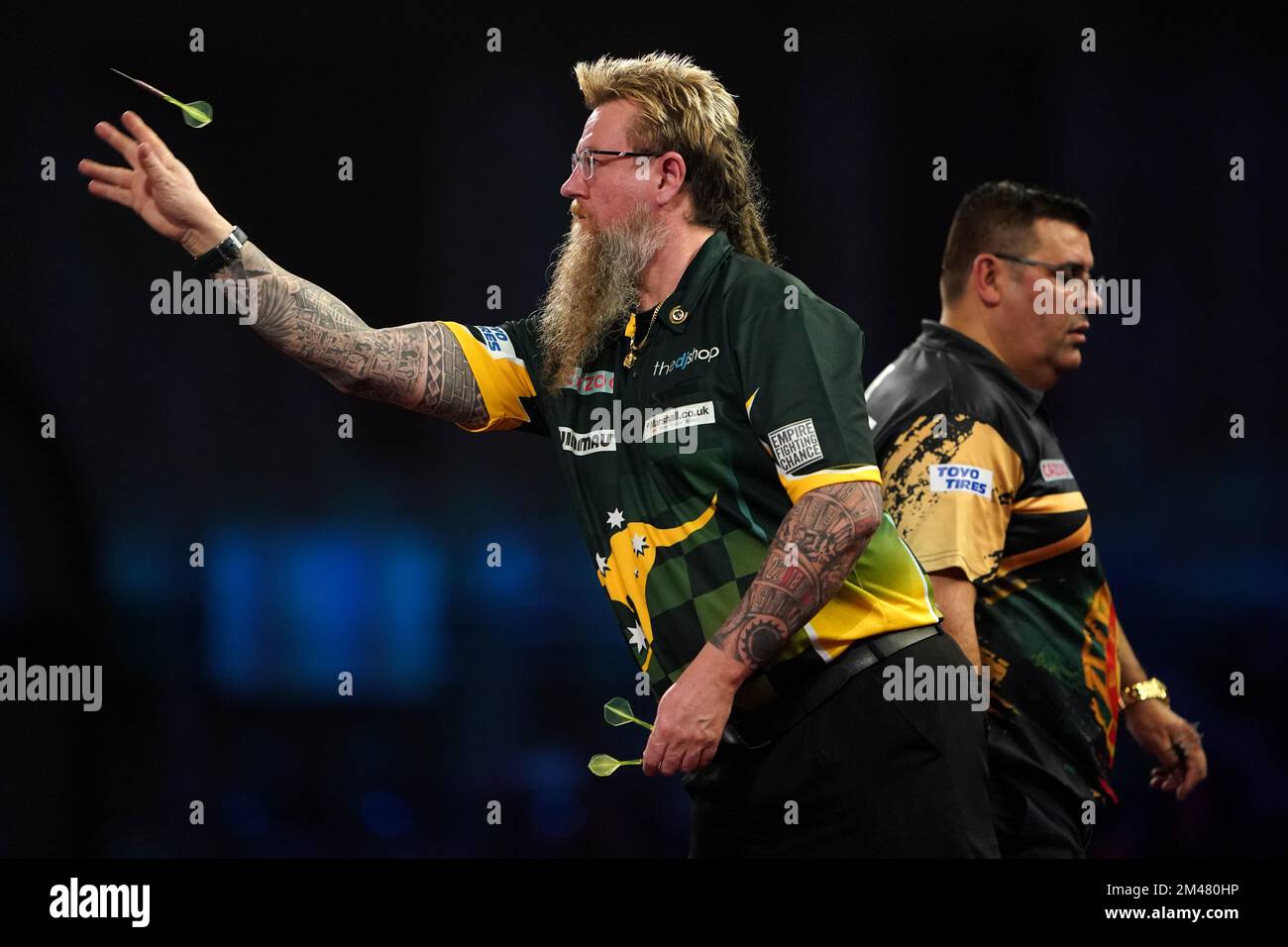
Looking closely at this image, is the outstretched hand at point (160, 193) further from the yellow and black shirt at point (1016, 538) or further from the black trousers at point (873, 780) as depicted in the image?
the yellow and black shirt at point (1016, 538)

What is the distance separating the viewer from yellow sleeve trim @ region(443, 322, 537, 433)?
2.54 m

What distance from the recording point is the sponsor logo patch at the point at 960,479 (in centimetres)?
279

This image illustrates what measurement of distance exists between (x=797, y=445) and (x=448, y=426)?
8.51 feet

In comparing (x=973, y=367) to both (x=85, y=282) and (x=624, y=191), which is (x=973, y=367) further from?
(x=85, y=282)

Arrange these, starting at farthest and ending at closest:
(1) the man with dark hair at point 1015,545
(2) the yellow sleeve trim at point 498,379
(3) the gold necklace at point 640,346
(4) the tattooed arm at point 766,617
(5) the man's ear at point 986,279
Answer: (5) the man's ear at point 986,279 < (1) the man with dark hair at point 1015,545 < (2) the yellow sleeve trim at point 498,379 < (3) the gold necklace at point 640,346 < (4) the tattooed arm at point 766,617

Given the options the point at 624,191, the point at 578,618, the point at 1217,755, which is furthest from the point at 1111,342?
the point at 624,191

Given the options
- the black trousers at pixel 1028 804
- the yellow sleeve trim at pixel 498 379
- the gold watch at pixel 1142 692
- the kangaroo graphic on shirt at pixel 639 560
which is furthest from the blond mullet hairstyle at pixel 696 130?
the gold watch at pixel 1142 692

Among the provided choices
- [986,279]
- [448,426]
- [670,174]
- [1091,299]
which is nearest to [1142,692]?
[1091,299]

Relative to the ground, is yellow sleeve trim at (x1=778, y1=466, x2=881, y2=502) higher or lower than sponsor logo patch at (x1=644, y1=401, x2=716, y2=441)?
lower

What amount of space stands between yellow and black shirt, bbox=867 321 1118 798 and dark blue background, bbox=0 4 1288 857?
1661 mm

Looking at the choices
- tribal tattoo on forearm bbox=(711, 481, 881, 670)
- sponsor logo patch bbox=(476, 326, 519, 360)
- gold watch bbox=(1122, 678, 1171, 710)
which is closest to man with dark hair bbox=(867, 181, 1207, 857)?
gold watch bbox=(1122, 678, 1171, 710)

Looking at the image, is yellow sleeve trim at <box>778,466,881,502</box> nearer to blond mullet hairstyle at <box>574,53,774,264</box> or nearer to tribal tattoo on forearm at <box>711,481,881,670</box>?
tribal tattoo on forearm at <box>711,481,881,670</box>

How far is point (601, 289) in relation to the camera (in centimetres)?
247

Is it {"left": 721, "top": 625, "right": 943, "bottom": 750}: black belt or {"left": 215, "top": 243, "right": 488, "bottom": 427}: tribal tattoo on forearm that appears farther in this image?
{"left": 215, "top": 243, "right": 488, "bottom": 427}: tribal tattoo on forearm
